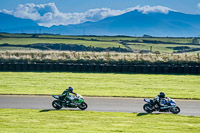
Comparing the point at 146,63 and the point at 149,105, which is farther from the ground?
the point at 146,63

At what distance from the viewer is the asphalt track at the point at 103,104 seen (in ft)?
65.4

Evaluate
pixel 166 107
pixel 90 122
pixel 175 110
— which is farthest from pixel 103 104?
pixel 90 122

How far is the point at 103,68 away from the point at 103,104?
55.2 feet

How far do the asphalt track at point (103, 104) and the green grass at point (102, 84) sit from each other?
1874 millimetres

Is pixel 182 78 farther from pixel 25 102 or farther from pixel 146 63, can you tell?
pixel 25 102

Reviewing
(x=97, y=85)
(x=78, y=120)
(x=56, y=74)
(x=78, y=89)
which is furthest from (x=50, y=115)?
(x=56, y=74)

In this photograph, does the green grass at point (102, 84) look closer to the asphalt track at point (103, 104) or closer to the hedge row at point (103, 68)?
the hedge row at point (103, 68)

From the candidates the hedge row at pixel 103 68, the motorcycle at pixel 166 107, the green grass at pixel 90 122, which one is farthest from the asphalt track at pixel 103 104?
the hedge row at pixel 103 68

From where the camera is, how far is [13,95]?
25.0m

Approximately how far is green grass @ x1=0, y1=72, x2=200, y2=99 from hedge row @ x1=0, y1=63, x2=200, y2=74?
5.03 ft

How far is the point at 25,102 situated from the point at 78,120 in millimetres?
6811

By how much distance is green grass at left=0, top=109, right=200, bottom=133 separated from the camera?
14359mm

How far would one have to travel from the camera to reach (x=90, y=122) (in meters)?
15.9

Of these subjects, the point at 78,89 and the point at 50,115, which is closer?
the point at 50,115
